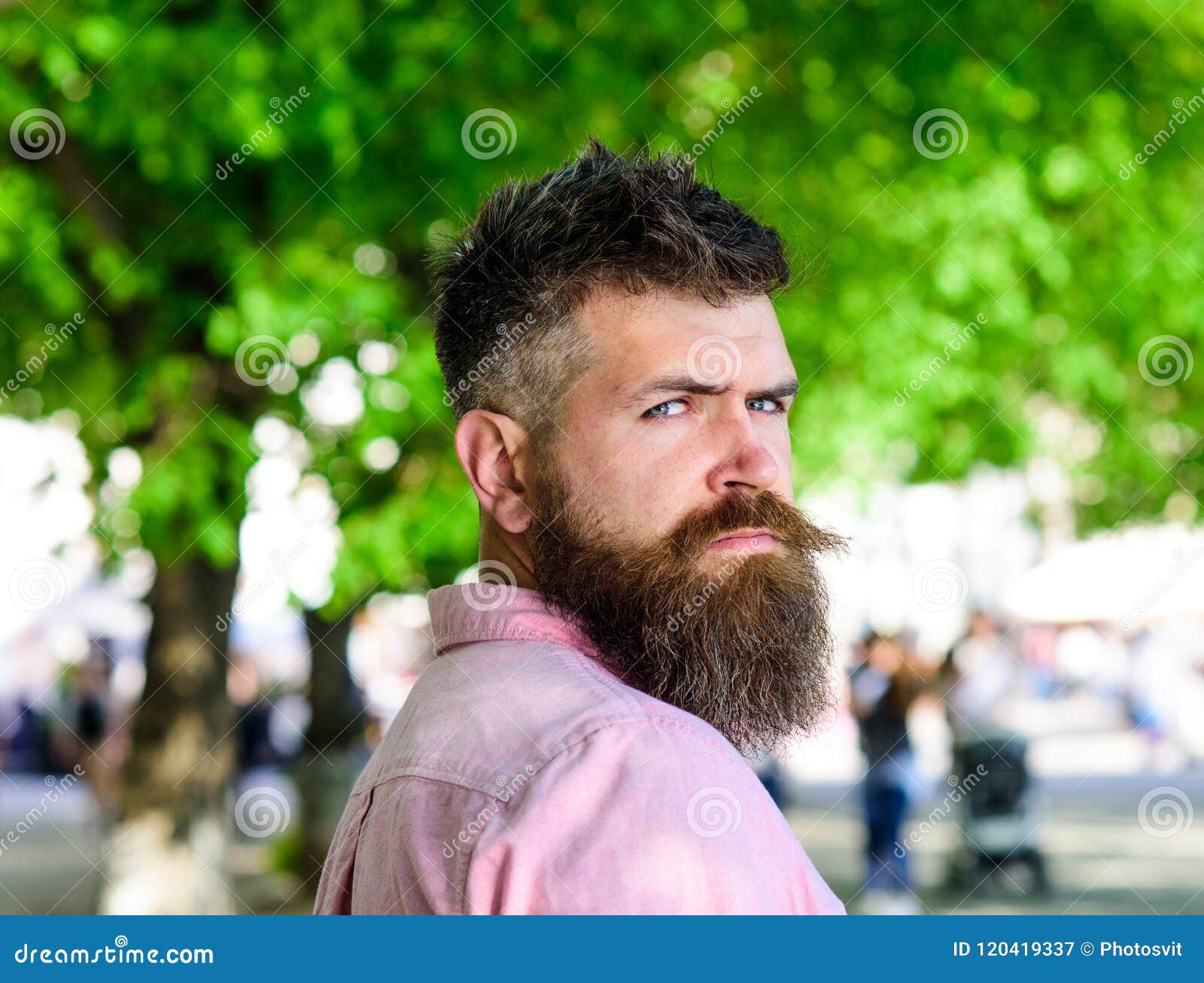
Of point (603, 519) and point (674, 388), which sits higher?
point (674, 388)

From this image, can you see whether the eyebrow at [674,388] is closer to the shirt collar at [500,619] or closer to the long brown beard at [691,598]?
the long brown beard at [691,598]

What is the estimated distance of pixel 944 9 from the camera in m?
6.01

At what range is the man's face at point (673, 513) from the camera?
1983mm

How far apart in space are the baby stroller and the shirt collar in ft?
33.0

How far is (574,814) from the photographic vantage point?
1.53 m

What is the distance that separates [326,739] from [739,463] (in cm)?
1199

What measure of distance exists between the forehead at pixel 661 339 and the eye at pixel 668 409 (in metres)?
0.04

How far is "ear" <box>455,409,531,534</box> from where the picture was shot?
83.5 inches

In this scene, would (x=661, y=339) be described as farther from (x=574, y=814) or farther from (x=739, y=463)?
(x=574, y=814)

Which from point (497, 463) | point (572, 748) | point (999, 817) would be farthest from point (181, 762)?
point (572, 748)

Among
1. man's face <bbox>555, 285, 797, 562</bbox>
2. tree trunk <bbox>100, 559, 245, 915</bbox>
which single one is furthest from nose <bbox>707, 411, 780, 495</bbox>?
tree trunk <bbox>100, 559, 245, 915</bbox>

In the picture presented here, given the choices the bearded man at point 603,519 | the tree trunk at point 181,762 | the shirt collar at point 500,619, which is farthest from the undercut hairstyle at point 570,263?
the tree trunk at point 181,762

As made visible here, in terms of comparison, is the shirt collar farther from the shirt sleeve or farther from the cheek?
the shirt sleeve
